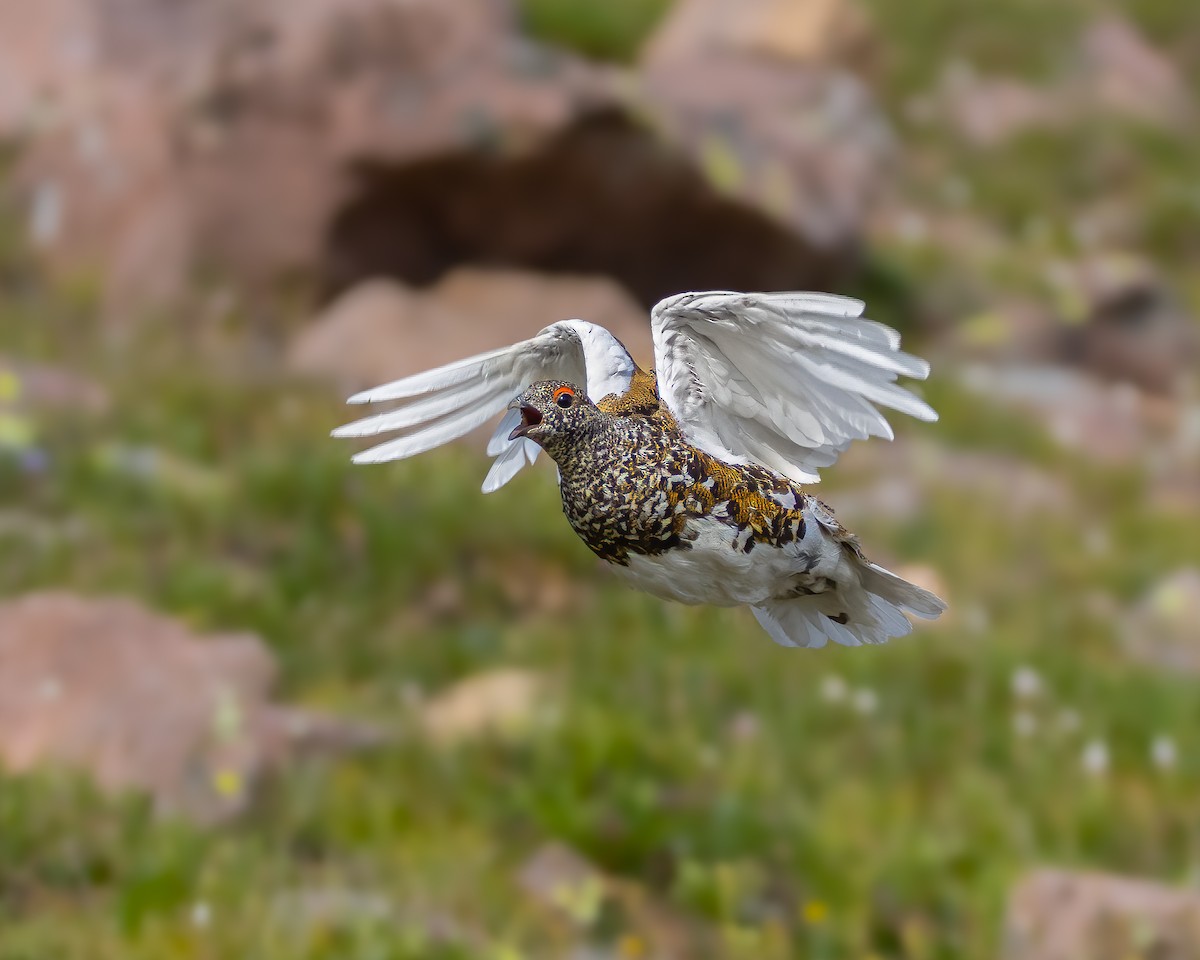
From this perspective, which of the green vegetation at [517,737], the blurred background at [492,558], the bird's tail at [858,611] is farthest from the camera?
the blurred background at [492,558]

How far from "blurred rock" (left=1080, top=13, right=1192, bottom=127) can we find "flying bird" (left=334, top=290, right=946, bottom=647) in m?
12.7

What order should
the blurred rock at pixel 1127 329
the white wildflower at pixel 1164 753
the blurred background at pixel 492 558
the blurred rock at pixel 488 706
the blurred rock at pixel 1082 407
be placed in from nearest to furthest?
1. the blurred background at pixel 492 558
2. the blurred rock at pixel 488 706
3. the white wildflower at pixel 1164 753
4. the blurred rock at pixel 1082 407
5. the blurred rock at pixel 1127 329

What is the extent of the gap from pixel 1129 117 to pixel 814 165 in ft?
15.2

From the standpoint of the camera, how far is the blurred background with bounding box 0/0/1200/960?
21.8 feet

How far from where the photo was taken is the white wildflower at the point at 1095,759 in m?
7.71

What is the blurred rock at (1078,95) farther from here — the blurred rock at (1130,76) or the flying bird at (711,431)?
the flying bird at (711,431)

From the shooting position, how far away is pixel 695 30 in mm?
14234

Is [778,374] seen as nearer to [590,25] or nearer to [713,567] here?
[713,567]

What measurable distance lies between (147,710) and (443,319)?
332 cm

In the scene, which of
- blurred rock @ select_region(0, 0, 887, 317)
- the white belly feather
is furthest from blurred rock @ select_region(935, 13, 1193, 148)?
the white belly feather

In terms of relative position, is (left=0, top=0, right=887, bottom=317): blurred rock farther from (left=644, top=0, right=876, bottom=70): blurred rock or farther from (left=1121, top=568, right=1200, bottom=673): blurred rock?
(left=644, top=0, right=876, bottom=70): blurred rock

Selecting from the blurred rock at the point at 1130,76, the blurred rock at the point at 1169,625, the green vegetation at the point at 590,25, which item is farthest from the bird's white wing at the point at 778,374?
the blurred rock at the point at 1130,76

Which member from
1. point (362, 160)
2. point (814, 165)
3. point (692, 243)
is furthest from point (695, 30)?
point (362, 160)

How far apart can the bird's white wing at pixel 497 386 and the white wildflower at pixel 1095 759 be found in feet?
17.2
